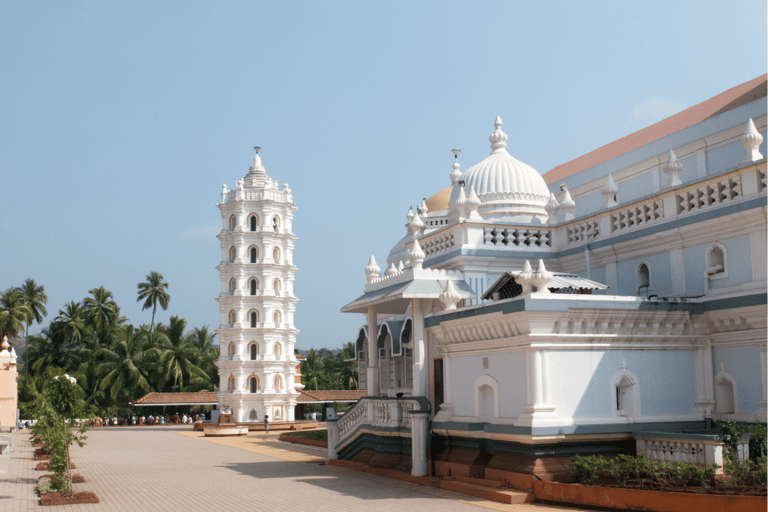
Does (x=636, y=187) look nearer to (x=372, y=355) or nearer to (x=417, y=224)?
(x=417, y=224)

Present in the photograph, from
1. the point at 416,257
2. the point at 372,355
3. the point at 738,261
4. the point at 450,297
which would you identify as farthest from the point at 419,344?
the point at 738,261

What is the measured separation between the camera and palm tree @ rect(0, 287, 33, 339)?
61.1 m

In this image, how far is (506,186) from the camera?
20984 millimetres

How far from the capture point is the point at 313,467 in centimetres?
2145

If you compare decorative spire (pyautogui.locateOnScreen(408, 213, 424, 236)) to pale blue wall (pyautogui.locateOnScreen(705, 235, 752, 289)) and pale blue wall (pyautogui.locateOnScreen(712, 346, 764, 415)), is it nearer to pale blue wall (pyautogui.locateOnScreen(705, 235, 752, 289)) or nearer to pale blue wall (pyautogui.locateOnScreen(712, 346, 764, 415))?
pale blue wall (pyautogui.locateOnScreen(705, 235, 752, 289))

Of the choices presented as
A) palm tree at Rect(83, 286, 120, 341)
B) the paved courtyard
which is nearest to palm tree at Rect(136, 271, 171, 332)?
palm tree at Rect(83, 286, 120, 341)

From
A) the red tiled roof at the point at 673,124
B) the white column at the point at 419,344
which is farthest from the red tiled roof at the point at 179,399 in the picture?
the white column at the point at 419,344

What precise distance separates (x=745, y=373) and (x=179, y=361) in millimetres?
51312

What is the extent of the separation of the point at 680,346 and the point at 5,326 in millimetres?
57384

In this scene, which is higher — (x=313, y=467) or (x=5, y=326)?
(x=5, y=326)

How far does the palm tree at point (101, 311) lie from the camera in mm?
63500

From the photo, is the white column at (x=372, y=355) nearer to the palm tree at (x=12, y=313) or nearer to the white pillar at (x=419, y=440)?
the white pillar at (x=419, y=440)

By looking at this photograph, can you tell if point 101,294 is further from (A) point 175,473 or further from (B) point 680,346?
(B) point 680,346

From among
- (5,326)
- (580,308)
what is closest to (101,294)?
(5,326)
